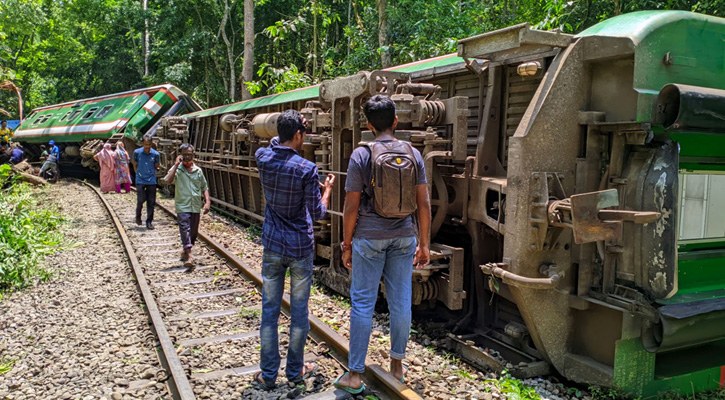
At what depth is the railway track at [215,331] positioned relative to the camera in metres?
3.87

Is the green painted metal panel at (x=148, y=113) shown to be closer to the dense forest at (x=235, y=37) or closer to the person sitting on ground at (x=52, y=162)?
the dense forest at (x=235, y=37)

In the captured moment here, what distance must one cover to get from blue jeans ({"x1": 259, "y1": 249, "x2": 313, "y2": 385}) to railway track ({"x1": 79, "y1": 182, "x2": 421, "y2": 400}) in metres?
0.23

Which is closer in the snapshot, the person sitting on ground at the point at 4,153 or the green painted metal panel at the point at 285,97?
the green painted metal panel at the point at 285,97

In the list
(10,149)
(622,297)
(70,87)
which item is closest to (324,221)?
(622,297)

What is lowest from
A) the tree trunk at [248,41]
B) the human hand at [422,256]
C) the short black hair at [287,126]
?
the human hand at [422,256]

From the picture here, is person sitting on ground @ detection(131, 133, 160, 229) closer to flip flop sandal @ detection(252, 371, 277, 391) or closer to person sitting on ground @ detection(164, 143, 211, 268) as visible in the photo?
person sitting on ground @ detection(164, 143, 211, 268)

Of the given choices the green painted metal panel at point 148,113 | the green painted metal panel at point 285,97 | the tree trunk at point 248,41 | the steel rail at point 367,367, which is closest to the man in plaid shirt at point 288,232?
the steel rail at point 367,367

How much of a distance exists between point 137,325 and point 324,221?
8.11 feet

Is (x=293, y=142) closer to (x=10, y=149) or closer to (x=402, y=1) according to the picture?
(x=402, y=1)

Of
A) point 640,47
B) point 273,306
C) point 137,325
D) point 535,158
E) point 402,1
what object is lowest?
point 137,325

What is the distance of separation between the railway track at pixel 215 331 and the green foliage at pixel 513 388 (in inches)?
31.5

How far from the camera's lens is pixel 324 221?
6730 mm

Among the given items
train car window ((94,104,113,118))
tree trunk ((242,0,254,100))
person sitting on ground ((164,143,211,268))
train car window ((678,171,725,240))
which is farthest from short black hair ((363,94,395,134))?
train car window ((94,104,113,118))

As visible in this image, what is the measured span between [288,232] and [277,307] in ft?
1.91
